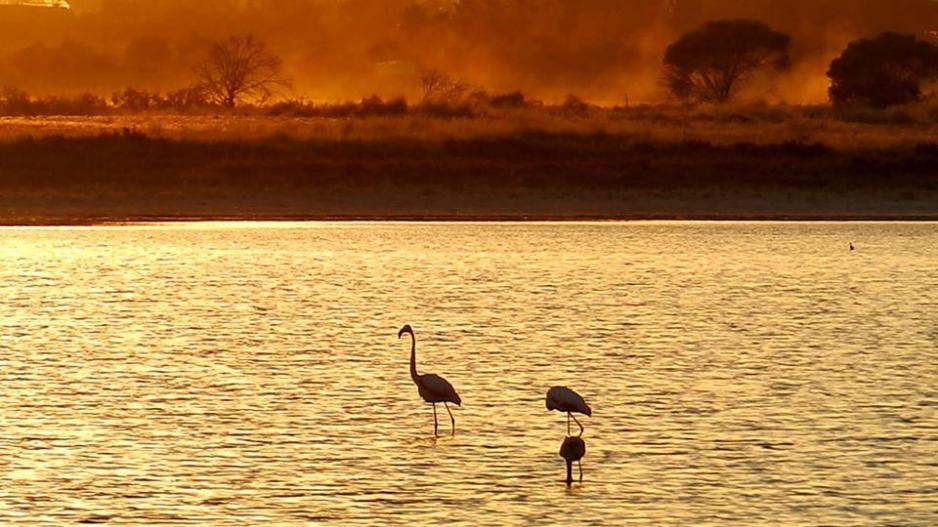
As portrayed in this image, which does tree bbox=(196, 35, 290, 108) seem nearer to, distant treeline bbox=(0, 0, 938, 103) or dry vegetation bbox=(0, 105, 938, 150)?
distant treeline bbox=(0, 0, 938, 103)

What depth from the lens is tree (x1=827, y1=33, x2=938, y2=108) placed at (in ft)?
283

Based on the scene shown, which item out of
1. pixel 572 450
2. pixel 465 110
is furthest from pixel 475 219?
pixel 572 450

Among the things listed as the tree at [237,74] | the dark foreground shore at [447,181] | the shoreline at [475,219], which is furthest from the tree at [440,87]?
the shoreline at [475,219]

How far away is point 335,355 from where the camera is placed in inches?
926

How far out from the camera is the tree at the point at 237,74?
299ft

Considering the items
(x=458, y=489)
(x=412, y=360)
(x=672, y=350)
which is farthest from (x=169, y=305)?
(x=458, y=489)

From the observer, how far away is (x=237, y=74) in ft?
304

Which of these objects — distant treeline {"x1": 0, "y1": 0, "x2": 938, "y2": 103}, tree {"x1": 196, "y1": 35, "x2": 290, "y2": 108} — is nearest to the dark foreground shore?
tree {"x1": 196, "y1": 35, "x2": 290, "y2": 108}

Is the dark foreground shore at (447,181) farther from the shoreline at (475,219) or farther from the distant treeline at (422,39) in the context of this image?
the distant treeline at (422,39)

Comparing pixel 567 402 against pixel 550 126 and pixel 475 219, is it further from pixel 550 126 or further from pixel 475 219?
pixel 550 126

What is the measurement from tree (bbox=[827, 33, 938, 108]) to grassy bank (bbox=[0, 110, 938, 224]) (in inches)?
1142

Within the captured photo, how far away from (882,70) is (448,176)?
4033 cm

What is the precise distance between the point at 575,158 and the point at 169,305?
25.9 metres

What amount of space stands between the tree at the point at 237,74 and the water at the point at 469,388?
51.7 m
